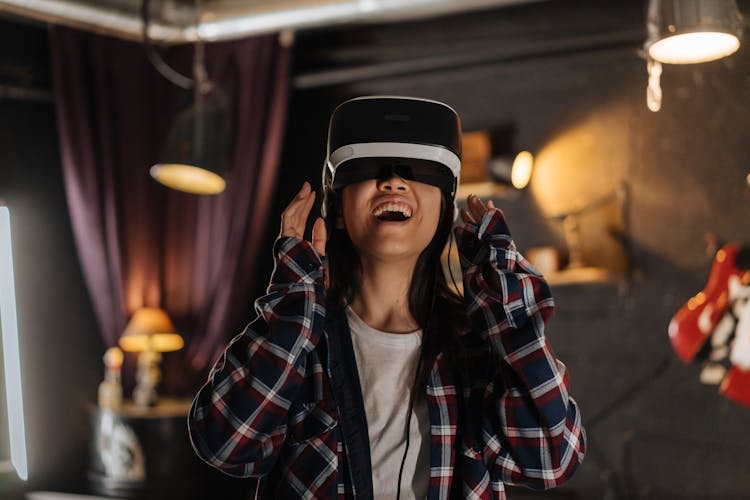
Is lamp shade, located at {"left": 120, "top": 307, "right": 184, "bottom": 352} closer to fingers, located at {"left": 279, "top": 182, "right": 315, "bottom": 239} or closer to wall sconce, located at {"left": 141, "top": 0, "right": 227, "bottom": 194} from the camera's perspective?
wall sconce, located at {"left": 141, "top": 0, "right": 227, "bottom": 194}

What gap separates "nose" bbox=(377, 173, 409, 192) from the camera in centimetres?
100

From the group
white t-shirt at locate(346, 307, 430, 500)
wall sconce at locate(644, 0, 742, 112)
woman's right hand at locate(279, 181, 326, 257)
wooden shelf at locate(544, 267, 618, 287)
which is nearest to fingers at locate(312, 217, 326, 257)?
woman's right hand at locate(279, 181, 326, 257)

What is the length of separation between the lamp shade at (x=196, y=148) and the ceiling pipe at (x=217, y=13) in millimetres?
372

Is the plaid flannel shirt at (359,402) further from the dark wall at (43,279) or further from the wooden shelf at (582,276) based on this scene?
the dark wall at (43,279)

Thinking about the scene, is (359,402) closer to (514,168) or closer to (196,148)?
(196,148)

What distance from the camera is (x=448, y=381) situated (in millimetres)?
1017

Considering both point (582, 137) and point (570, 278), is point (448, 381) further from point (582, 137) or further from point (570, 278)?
point (582, 137)

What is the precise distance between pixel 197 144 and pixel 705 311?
2450 mm

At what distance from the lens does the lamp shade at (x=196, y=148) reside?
10.9 feet

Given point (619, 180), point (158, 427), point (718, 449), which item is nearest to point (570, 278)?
point (619, 180)

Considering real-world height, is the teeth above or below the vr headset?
below

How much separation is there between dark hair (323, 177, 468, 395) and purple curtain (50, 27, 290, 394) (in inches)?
138

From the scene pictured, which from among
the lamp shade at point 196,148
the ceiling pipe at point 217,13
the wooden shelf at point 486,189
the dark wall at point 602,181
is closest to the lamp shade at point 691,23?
the dark wall at point 602,181

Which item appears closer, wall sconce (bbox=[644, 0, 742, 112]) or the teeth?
the teeth
